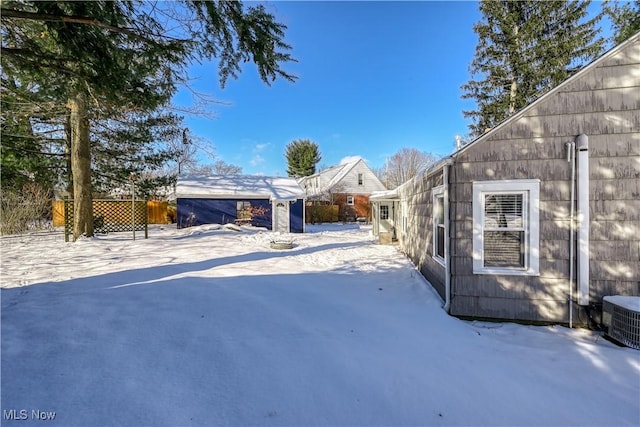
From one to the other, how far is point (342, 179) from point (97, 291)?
25333 millimetres

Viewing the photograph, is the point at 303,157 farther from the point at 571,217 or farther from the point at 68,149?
the point at 571,217

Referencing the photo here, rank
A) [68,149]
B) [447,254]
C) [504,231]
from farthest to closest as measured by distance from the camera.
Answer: [68,149], [447,254], [504,231]

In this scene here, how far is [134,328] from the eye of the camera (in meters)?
3.32

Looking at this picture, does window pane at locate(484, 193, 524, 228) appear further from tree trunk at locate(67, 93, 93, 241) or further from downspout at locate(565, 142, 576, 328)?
tree trunk at locate(67, 93, 93, 241)

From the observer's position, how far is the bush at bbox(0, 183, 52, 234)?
36.1 ft

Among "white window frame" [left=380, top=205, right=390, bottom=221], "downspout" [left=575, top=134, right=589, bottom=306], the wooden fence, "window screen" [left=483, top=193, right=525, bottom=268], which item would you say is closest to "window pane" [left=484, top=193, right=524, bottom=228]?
"window screen" [left=483, top=193, right=525, bottom=268]

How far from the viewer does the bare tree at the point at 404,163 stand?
36969mm

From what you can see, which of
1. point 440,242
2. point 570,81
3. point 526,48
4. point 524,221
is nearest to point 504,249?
point 524,221

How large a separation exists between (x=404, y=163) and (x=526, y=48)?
24207 mm

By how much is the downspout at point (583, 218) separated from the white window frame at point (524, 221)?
0.50 m

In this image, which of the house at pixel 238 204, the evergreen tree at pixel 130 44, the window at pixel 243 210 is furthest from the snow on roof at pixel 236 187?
the evergreen tree at pixel 130 44

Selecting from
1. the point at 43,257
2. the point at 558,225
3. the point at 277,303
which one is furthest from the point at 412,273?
the point at 43,257

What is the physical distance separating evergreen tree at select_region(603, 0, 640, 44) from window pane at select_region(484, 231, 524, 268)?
378 inches

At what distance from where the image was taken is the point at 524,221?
432 centimetres
